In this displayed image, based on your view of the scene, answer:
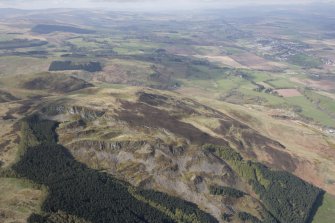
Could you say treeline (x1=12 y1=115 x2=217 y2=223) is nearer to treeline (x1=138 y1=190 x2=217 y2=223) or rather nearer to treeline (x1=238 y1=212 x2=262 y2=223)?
treeline (x1=138 y1=190 x2=217 y2=223)

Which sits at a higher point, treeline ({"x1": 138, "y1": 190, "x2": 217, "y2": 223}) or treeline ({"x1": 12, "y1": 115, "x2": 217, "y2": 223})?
treeline ({"x1": 12, "y1": 115, "x2": 217, "y2": 223})

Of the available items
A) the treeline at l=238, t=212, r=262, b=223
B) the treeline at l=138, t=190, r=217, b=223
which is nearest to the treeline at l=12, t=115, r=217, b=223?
the treeline at l=138, t=190, r=217, b=223

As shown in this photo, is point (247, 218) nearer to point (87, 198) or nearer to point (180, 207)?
point (180, 207)

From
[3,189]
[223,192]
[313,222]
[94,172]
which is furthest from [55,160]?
[313,222]

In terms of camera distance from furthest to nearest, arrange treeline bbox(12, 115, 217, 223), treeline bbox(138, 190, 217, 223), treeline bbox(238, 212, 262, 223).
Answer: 1. treeline bbox(238, 212, 262, 223)
2. treeline bbox(138, 190, 217, 223)
3. treeline bbox(12, 115, 217, 223)

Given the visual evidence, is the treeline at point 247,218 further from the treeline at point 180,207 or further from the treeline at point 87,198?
the treeline at point 87,198

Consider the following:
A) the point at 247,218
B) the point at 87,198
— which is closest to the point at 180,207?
the point at 247,218

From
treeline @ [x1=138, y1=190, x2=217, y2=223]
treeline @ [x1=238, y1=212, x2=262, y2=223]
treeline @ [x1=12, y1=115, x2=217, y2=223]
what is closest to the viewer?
treeline @ [x1=12, y1=115, x2=217, y2=223]

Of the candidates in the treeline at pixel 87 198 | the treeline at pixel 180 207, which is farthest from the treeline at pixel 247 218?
the treeline at pixel 87 198

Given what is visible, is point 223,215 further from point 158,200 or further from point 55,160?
point 55,160
